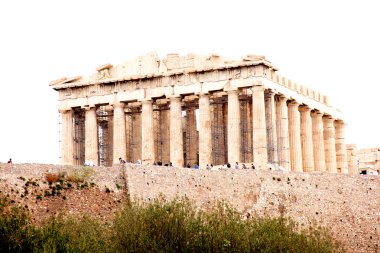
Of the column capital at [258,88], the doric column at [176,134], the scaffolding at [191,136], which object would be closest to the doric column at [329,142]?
the scaffolding at [191,136]

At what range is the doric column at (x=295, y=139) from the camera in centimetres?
8125

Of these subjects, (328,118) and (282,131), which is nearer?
(282,131)

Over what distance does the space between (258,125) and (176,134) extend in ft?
23.4

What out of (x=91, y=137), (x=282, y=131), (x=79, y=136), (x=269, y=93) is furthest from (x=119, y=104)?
(x=282, y=131)

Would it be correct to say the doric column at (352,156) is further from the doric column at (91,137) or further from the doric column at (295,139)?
the doric column at (91,137)

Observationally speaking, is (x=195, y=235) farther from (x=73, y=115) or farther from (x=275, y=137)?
(x=73, y=115)

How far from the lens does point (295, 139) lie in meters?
81.8

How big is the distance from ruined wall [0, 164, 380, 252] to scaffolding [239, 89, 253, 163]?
424 inches

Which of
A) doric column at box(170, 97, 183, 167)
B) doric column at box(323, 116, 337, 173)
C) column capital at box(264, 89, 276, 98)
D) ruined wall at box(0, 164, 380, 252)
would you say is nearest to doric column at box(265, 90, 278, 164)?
column capital at box(264, 89, 276, 98)

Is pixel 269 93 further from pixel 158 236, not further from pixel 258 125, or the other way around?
pixel 158 236

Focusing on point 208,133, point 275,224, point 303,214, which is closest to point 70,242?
point 275,224

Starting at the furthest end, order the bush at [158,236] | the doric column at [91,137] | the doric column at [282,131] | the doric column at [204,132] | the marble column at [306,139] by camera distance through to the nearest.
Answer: the marble column at [306,139] → the doric column at [91,137] → the doric column at [282,131] → the doric column at [204,132] → the bush at [158,236]

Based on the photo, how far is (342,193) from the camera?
68625 millimetres

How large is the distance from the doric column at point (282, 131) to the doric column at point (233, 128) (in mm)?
4185
